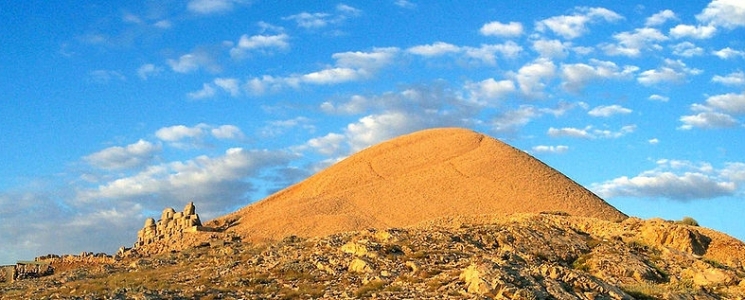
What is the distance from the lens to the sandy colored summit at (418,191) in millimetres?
34594

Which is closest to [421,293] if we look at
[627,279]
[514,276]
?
[514,276]

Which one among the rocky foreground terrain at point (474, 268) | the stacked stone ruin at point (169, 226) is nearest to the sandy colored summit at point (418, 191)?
the stacked stone ruin at point (169, 226)

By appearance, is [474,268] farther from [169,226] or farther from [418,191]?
[169,226]

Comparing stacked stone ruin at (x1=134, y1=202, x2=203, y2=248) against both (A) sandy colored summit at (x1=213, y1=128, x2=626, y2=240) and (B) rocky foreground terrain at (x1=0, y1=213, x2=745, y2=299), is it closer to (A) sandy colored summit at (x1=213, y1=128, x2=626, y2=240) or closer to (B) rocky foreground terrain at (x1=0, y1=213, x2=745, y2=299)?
(A) sandy colored summit at (x1=213, y1=128, x2=626, y2=240)

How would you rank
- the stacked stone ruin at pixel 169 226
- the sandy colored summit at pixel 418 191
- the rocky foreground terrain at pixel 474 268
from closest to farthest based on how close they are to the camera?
1. the rocky foreground terrain at pixel 474 268
2. the sandy colored summit at pixel 418 191
3. the stacked stone ruin at pixel 169 226

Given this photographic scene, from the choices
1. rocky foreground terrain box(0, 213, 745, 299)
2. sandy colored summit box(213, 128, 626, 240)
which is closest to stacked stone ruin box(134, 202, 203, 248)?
sandy colored summit box(213, 128, 626, 240)

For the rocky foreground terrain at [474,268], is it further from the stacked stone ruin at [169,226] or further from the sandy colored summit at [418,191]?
the stacked stone ruin at [169,226]

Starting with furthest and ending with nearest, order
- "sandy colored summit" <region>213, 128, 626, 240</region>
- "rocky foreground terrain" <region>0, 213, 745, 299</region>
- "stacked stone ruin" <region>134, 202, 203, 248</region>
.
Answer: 1. "stacked stone ruin" <region>134, 202, 203, 248</region>
2. "sandy colored summit" <region>213, 128, 626, 240</region>
3. "rocky foreground terrain" <region>0, 213, 745, 299</region>

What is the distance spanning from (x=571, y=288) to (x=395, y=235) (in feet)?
21.8

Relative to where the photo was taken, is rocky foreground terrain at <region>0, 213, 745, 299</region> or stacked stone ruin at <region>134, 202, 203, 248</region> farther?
stacked stone ruin at <region>134, 202, 203, 248</region>

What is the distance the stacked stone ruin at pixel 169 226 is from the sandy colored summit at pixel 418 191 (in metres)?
1.75

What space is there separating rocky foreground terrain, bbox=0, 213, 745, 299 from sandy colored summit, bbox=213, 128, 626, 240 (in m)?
8.50

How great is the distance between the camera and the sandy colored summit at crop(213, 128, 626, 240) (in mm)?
34594

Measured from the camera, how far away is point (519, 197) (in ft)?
116
